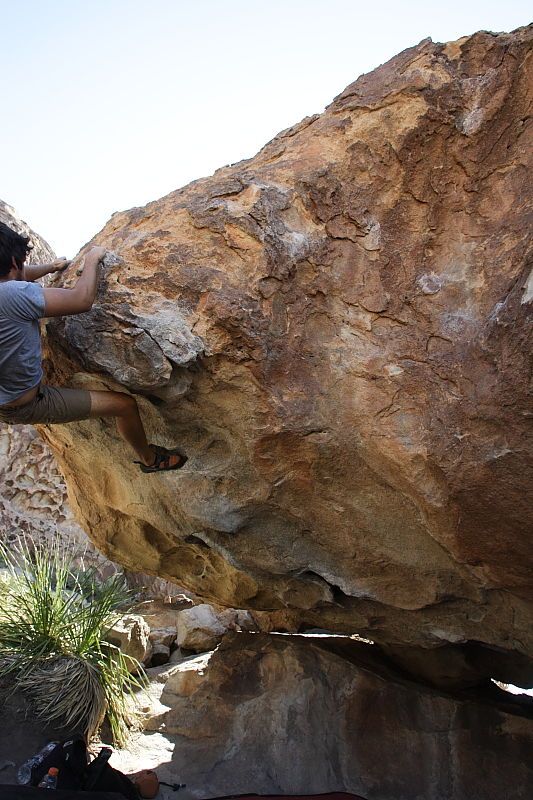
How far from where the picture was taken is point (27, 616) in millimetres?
5438

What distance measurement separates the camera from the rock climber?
3.00 metres

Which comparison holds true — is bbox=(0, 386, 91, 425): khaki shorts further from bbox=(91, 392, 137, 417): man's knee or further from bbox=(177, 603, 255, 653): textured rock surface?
bbox=(177, 603, 255, 653): textured rock surface

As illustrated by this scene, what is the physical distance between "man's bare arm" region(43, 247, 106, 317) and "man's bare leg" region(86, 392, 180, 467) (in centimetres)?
44

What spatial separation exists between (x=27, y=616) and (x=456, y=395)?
3714 mm

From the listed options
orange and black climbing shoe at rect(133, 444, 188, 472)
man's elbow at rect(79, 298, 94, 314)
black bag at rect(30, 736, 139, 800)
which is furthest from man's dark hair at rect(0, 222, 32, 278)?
black bag at rect(30, 736, 139, 800)

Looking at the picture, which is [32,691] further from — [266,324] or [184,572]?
[266,324]

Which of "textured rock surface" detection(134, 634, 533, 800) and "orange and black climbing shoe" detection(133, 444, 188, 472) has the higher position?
"orange and black climbing shoe" detection(133, 444, 188, 472)

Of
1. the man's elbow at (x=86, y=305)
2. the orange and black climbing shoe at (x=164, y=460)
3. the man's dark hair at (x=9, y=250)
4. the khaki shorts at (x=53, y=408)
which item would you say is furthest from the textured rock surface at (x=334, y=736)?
the man's dark hair at (x=9, y=250)

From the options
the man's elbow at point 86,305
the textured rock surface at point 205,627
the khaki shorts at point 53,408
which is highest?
the man's elbow at point 86,305

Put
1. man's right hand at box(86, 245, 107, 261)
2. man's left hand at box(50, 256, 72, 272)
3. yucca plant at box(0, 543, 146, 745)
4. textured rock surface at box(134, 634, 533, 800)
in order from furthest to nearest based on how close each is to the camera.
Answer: yucca plant at box(0, 543, 146, 745) < textured rock surface at box(134, 634, 533, 800) < man's left hand at box(50, 256, 72, 272) < man's right hand at box(86, 245, 107, 261)

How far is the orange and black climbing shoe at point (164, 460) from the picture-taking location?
3.60m

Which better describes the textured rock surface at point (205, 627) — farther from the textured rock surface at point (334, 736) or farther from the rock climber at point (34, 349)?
the rock climber at point (34, 349)

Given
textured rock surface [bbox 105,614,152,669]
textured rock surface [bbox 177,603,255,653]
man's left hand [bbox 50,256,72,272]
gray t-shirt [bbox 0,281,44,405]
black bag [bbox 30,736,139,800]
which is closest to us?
gray t-shirt [bbox 0,281,44,405]

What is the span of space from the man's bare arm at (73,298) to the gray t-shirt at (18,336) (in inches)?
1.2
